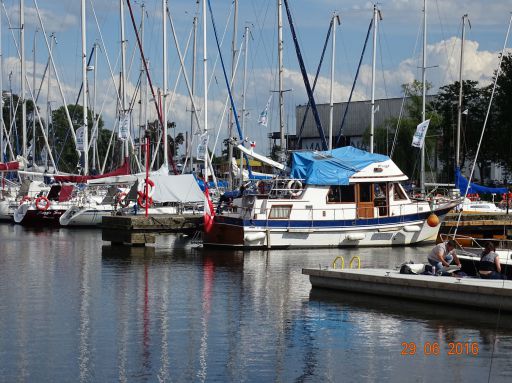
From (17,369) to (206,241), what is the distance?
25.2 m

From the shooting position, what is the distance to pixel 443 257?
27.0 metres

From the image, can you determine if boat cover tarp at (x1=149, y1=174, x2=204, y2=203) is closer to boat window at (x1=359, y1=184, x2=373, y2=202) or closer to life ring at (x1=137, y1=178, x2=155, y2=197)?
life ring at (x1=137, y1=178, x2=155, y2=197)

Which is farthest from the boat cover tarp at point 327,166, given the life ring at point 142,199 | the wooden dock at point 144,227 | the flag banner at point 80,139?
A: the flag banner at point 80,139

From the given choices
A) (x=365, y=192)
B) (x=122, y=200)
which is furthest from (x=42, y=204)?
(x=365, y=192)

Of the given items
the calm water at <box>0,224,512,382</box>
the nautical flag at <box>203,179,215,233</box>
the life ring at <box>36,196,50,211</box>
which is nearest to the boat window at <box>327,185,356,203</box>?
the nautical flag at <box>203,179,215,233</box>

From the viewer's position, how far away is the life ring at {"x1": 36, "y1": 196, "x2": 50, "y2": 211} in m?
63.0

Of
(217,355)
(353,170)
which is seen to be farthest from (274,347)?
(353,170)

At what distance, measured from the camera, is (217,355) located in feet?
68.0

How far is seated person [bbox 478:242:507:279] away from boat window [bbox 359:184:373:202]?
1733 centimetres

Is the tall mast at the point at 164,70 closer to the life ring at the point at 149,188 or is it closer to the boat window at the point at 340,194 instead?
the life ring at the point at 149,188

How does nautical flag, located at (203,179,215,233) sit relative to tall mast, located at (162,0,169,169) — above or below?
below

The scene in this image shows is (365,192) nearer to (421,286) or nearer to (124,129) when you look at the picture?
(421,286)

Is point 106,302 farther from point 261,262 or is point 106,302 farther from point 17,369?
point 261,262

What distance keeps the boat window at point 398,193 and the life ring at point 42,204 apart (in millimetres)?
26176
